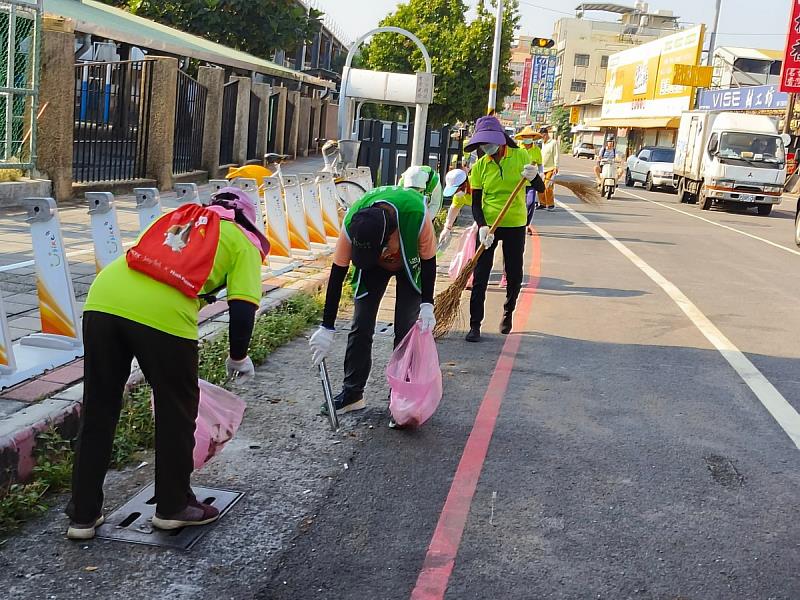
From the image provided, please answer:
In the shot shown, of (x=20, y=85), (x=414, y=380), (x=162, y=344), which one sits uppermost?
(x=20, y=85)

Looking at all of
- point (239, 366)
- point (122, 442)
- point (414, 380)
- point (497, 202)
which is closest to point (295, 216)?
point (497, 202)

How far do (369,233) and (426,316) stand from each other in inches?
27.6

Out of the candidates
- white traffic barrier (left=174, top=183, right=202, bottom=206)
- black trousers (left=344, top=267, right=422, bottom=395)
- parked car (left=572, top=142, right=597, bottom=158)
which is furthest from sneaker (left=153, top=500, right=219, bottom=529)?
parked car (left=572, top=142, right=597, bottom=158)

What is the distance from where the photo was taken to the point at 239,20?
99.3 feet

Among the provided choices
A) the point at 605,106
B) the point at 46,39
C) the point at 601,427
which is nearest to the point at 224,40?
the point at 46,39

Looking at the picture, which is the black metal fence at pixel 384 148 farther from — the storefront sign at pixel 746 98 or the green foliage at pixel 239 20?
the storefront sign at pixel 746 98

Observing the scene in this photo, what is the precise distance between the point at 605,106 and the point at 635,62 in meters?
10.6

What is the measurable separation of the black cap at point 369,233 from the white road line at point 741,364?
269 centimetres

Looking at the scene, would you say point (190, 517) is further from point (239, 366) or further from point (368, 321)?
point (368, 321)

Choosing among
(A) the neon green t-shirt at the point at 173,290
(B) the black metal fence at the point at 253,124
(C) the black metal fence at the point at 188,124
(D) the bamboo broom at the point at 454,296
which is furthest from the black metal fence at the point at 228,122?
(A) the neon green t-shirt at the point at 173,290

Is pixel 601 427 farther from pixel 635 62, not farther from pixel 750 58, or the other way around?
pixel 635 62

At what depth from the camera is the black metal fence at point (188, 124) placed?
1648cm

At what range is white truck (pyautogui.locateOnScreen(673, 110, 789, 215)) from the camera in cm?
2492

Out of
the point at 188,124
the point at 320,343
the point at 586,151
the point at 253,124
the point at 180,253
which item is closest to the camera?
the point at 180,253
